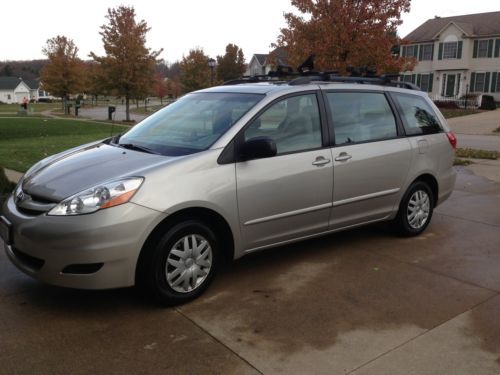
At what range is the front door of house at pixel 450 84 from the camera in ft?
142

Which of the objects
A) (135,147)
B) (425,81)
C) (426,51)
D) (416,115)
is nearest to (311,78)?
(416,115)

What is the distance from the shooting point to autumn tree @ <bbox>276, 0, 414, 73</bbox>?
15625mm

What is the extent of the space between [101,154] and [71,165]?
0.95 ft

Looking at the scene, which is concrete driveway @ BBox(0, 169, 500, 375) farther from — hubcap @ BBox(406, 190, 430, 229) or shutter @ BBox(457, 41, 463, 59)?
shutter @ BBox(457, 41, 463, 59)

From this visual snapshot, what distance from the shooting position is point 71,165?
4102mm

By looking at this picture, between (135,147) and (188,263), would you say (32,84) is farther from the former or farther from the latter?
(188,263)

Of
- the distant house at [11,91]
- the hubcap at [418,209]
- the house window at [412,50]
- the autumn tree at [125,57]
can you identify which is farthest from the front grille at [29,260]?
the distant house at [11,91]

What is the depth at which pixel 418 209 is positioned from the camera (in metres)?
5.63

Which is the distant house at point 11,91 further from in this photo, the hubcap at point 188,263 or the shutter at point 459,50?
the hubcap at point 188,263

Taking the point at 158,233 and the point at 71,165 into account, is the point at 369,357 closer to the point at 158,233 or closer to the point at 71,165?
the point at 158,233

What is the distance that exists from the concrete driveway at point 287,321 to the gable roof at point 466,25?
137ft

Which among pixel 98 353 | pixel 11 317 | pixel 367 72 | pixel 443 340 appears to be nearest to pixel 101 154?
pixel 11 317

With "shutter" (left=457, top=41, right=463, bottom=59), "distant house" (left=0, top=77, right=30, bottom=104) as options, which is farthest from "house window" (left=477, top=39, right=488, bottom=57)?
"distant house" (left=0, top=77, right=30, bottom=104)

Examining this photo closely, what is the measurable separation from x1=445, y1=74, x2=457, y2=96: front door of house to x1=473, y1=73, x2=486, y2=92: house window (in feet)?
6.23
